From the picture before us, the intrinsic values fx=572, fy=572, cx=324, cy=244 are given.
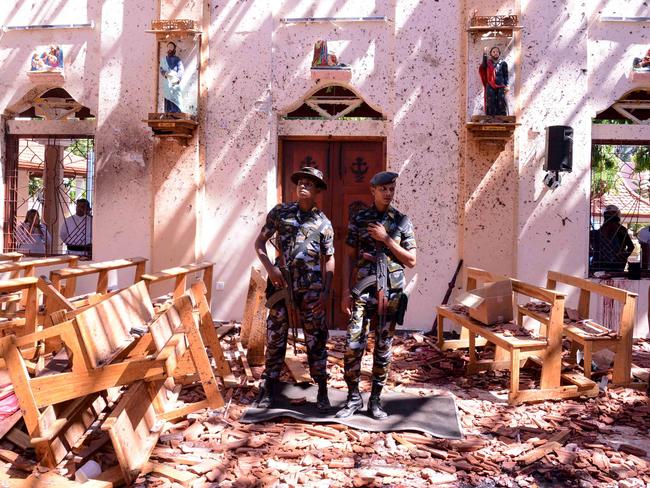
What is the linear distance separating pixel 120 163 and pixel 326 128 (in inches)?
130

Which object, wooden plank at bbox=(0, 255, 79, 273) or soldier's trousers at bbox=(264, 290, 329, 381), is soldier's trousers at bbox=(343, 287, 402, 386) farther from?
wooden plank at bbox=(0, 255, 79, 273)

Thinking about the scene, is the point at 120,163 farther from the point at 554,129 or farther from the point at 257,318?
the point at 554,129

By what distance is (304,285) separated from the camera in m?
5.21

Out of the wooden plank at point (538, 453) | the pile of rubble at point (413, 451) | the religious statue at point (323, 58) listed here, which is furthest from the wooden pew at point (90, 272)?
the wooden plank at point (538, 453)

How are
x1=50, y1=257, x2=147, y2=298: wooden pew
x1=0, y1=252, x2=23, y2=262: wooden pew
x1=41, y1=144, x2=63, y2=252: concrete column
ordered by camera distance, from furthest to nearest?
1. x1=41, y1=144, x2=63, y2=252: concrete column
2. x1=0, y1=252, x2=23, y2=262: wooden pew
3. x1=50, y1=257, x2=147, y2=298: wooden pew

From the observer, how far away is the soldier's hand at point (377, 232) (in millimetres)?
4926

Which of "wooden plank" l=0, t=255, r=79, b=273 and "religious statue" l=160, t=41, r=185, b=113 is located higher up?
"religious statue" l=160, t=41, r=185, b=113

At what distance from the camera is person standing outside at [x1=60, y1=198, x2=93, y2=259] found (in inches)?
374

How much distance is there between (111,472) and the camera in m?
3.86

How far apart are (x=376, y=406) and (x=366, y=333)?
2.24 ft

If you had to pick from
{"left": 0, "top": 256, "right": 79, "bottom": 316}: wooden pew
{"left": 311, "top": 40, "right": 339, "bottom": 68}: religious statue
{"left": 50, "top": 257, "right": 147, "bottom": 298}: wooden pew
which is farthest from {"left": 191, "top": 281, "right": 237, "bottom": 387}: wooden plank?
{"left": 311, "top": 40, "right": 339, "bottom": 68}: religious statue

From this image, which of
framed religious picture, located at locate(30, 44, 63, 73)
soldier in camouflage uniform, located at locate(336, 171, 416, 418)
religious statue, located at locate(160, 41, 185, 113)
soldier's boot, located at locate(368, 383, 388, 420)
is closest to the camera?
soldier in camouflage uniform, located at locate(336, 171, 416, 418)

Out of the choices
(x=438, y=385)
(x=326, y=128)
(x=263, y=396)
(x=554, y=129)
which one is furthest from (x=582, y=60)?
(x=263, y=396)

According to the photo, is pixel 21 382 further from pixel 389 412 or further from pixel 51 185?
pixel 51 185
